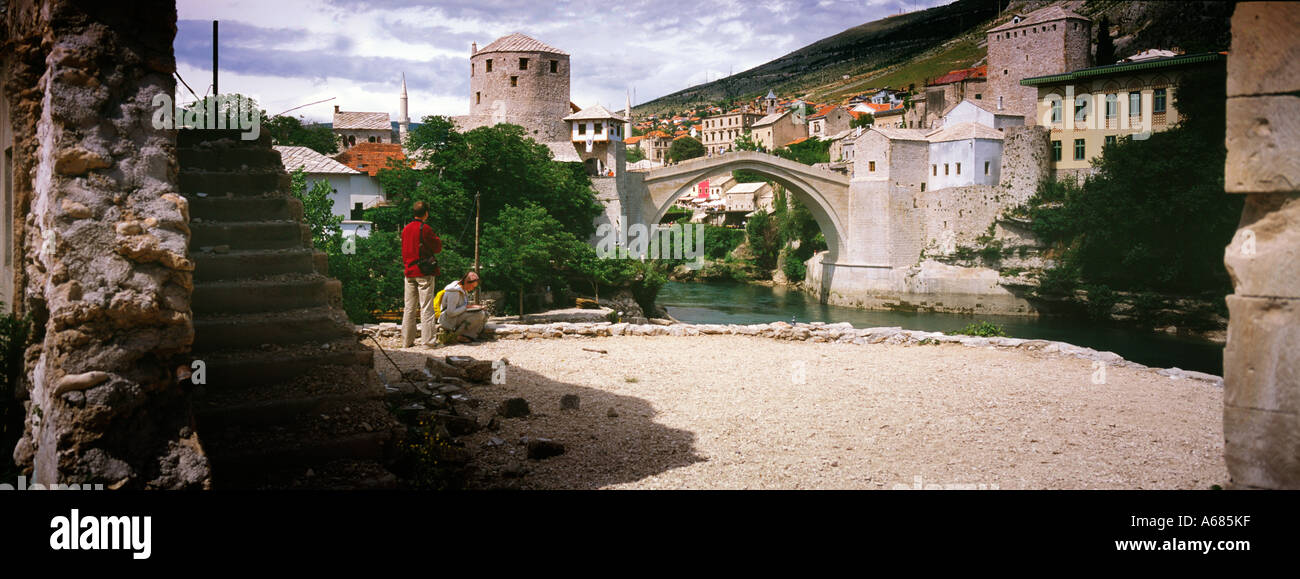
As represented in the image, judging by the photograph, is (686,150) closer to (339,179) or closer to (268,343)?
(339,179)

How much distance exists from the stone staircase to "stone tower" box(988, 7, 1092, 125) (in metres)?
50.3

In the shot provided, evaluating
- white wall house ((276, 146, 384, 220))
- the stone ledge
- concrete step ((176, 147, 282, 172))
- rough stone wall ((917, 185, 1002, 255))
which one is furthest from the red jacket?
rough stone wall ((917, 185, 1002, 255))

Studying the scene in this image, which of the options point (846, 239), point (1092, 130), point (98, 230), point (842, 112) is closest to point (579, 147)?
point (846, 239)

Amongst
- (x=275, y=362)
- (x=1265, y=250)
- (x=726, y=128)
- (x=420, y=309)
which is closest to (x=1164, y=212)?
(x=420, y=309)

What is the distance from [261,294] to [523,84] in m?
40.6

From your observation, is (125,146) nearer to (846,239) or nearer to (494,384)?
(494,384)

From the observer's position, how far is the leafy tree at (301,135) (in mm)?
35906

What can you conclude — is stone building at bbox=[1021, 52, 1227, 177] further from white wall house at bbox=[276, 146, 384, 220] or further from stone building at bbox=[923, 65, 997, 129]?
white wall house at bbox=[276, 146, 384, 220]

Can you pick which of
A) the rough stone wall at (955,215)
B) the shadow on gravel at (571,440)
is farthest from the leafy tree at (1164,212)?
the shadow on gravel at (571,440)

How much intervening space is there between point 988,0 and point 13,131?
2873 inches

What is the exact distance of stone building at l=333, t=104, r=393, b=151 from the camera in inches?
2104

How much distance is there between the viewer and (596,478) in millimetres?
4789

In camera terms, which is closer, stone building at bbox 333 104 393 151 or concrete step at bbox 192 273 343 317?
concrete step at bbox 192 273 343 317
